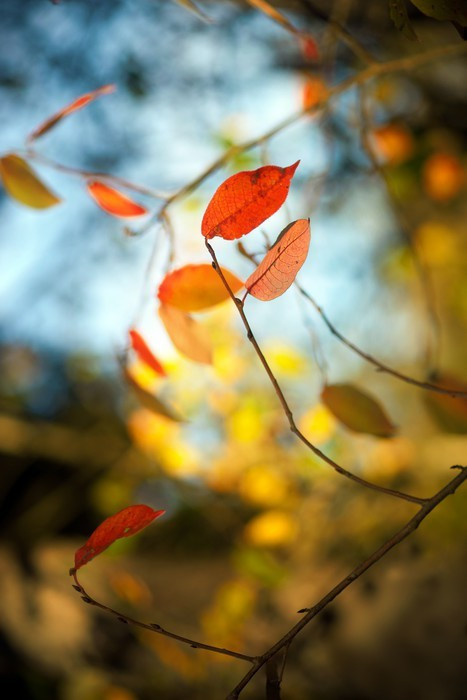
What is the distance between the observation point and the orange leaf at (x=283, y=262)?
296 millimetres

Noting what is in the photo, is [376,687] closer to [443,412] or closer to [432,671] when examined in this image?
[432,671]

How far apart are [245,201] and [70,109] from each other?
21 cm

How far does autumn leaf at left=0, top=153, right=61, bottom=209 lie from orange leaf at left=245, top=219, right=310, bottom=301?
27 centimetres

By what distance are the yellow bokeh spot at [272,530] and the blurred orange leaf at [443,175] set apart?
3.35 feet

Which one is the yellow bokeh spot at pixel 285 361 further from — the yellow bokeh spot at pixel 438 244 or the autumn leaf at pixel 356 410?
the autumn leaf at pixel 356 410

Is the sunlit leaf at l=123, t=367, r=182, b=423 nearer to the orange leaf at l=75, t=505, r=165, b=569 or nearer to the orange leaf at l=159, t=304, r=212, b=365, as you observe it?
the orange leaf at l=159, t=304, r=212, b=365

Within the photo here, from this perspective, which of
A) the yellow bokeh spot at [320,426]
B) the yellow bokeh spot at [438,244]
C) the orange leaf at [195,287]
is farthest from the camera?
the yellow bokeh spot at [438,244]

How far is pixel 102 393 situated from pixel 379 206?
1.17 metres

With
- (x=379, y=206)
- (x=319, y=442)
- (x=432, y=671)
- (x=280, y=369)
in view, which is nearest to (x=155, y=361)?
(x=432, y=671)

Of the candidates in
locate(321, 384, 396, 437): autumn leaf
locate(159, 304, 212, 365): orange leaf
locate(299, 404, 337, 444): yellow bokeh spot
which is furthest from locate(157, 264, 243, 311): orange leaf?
locate(299, 404, 337, 444): yellow bokeh spot

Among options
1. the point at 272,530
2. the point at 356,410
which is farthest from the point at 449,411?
the point at 272,530

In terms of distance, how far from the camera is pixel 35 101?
130cm

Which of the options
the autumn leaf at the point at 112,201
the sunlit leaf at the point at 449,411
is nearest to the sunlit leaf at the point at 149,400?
the autumn leaf at the point at 112,201

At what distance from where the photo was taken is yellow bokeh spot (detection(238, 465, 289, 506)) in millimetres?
1531
